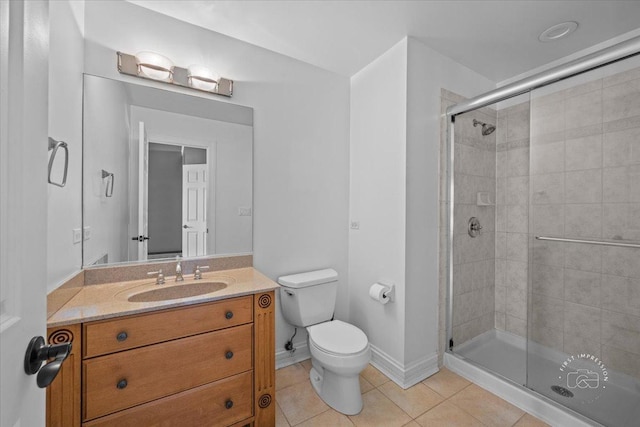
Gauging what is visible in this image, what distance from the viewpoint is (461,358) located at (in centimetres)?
206

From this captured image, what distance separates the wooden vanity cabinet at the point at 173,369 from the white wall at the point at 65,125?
1.12 ft

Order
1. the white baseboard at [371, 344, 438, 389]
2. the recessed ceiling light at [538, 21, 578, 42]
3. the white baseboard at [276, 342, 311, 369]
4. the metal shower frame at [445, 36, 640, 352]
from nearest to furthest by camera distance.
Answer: the metal shower frame at [445, 36, 640, 352] < the recessed ceiling light at [538, 21, 578, 42] < the white baseboard at [371, 344, 438, 389] < the white baseboard at [276, 342, 311, 369]

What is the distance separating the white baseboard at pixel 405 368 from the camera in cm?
190

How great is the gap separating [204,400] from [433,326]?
164 centimetres

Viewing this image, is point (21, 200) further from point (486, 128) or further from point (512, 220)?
point (512, 220)

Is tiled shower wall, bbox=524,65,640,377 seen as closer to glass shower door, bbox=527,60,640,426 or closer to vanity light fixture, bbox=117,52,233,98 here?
glass shower door, bbox=527,60,640,426

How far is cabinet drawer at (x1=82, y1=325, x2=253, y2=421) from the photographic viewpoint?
1.12m

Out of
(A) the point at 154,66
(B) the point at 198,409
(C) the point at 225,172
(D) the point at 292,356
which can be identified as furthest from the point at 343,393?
(A) the point at 154,66

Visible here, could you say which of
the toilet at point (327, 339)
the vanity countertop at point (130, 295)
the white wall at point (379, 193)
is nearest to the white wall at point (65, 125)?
the vanity countertop at point (130, 295)

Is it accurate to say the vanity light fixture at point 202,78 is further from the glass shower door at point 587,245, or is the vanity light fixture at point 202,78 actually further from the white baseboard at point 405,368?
the white baseboard at point 405,368

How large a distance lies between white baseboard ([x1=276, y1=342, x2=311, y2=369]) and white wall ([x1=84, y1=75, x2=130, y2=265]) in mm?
1325

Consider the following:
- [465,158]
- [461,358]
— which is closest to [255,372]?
[461,358]

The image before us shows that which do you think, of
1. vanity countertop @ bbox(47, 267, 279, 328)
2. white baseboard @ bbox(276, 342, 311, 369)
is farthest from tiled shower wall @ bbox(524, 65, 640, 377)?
vanity countertop @ bbox(47, 267, 279, 328)

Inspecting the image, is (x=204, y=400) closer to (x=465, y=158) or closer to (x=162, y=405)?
(x=162, y=405)
